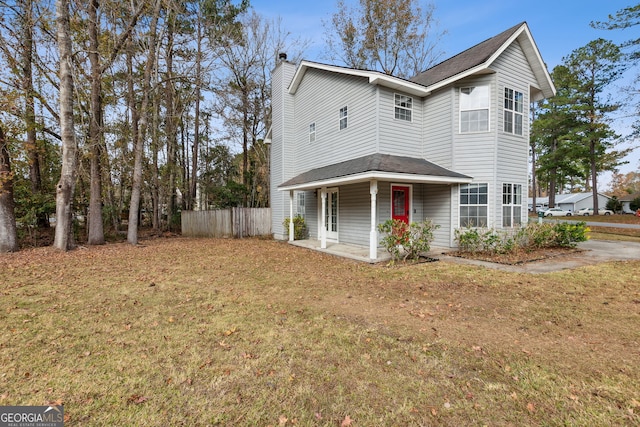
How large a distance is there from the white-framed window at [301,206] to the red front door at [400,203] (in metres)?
5.28

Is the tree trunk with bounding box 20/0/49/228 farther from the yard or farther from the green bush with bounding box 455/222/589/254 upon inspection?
the green bush with bounding box 455/222/589/254

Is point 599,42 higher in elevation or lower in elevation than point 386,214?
higher

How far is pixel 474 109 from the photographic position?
10188 millimetres

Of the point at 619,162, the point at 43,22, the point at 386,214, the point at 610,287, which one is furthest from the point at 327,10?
the point at 619,162

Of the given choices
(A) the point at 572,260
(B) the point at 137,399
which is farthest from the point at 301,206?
(B) the point at 137,399

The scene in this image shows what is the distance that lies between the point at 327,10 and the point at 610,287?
22656 mm

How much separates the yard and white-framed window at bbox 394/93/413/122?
22.2ft

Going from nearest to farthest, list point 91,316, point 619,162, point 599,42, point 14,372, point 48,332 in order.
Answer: point 14,372 → point 48,332 → point 91,316 → point 599,42 → point 619,162

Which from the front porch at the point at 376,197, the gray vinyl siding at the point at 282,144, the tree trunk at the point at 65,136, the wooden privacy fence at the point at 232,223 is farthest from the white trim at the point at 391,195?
the tree trunk at the point at 65,136

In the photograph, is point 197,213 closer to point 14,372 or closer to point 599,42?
point 14,372

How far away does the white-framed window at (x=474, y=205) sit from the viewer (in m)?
10.0

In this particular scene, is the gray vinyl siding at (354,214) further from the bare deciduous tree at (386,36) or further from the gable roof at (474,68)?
the bare deciduous tree at (386,36)

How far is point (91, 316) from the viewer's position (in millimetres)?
4211

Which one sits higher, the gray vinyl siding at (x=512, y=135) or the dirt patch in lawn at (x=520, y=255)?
the gray vinyl siding at (x=512, y=135)
